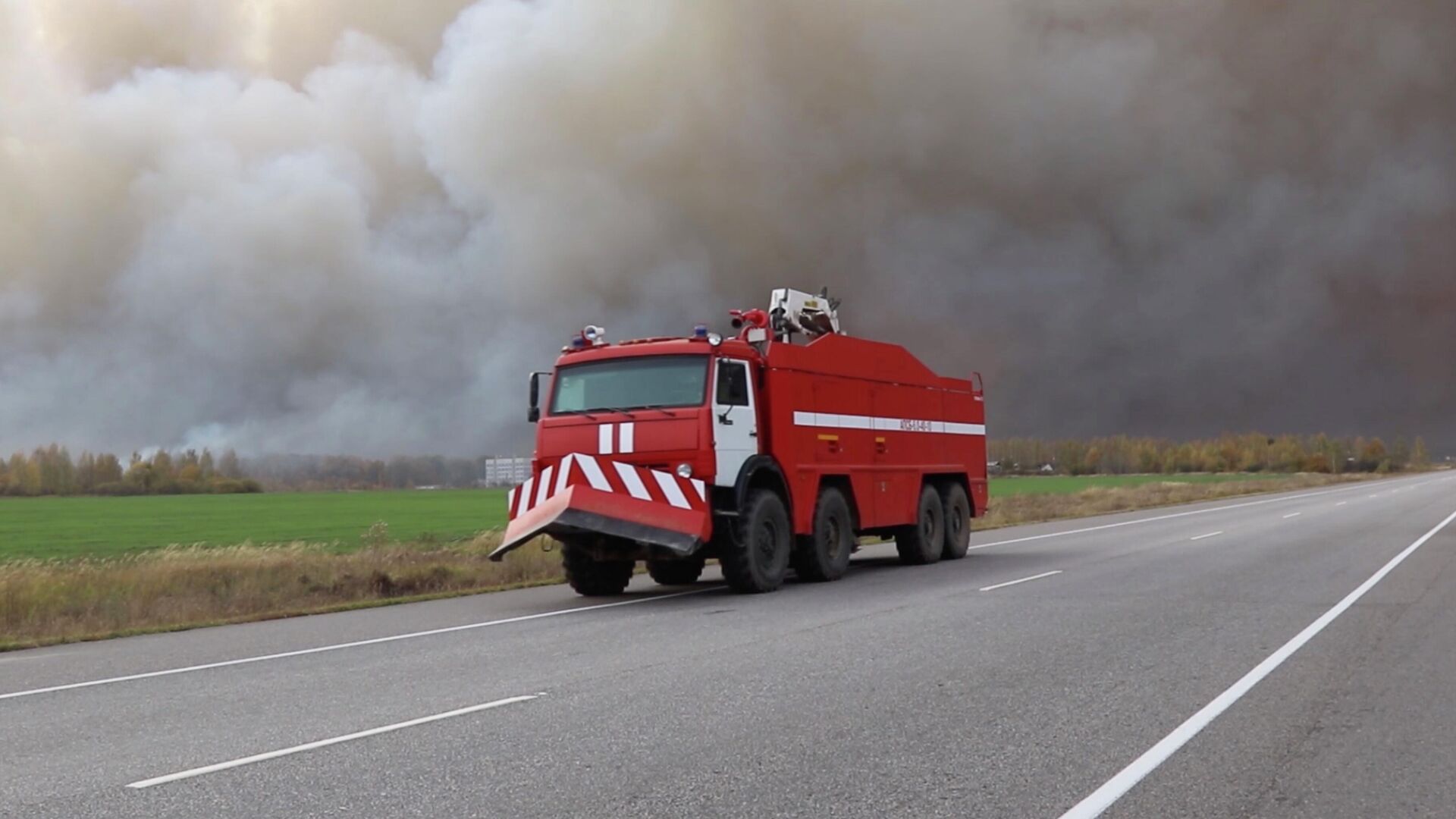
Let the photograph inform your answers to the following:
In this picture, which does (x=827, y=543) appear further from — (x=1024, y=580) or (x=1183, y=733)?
(x=1183, y=733)

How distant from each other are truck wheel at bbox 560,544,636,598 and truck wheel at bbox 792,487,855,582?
244 centimetres

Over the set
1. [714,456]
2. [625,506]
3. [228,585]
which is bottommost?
[228,585]

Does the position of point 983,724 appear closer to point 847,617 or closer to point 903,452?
point 847,617

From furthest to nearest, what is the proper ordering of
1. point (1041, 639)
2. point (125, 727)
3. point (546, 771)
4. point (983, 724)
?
1. point (1041, 639)
2. point (125, 727)
3. point (983, 724)
4. point (546, 771)

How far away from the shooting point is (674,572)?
1850 cm

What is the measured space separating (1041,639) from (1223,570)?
8054mm

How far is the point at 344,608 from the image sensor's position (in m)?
16.5

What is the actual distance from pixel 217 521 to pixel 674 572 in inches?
2177

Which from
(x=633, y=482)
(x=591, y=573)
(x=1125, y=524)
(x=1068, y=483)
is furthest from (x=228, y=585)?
(x=1068, y=483)

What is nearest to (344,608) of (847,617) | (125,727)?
(847,617)

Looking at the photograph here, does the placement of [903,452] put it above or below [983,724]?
above

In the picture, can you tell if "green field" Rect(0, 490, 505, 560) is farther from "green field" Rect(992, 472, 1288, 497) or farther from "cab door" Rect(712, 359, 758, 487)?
"green field" Rect(992, 472, 1288, 497)

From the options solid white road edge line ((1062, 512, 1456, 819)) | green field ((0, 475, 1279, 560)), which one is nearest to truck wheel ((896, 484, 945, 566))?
solid white road edge line ((1062, 512, 1456, 819))

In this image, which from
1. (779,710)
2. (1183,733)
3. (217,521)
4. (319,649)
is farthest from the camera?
(217,521)
